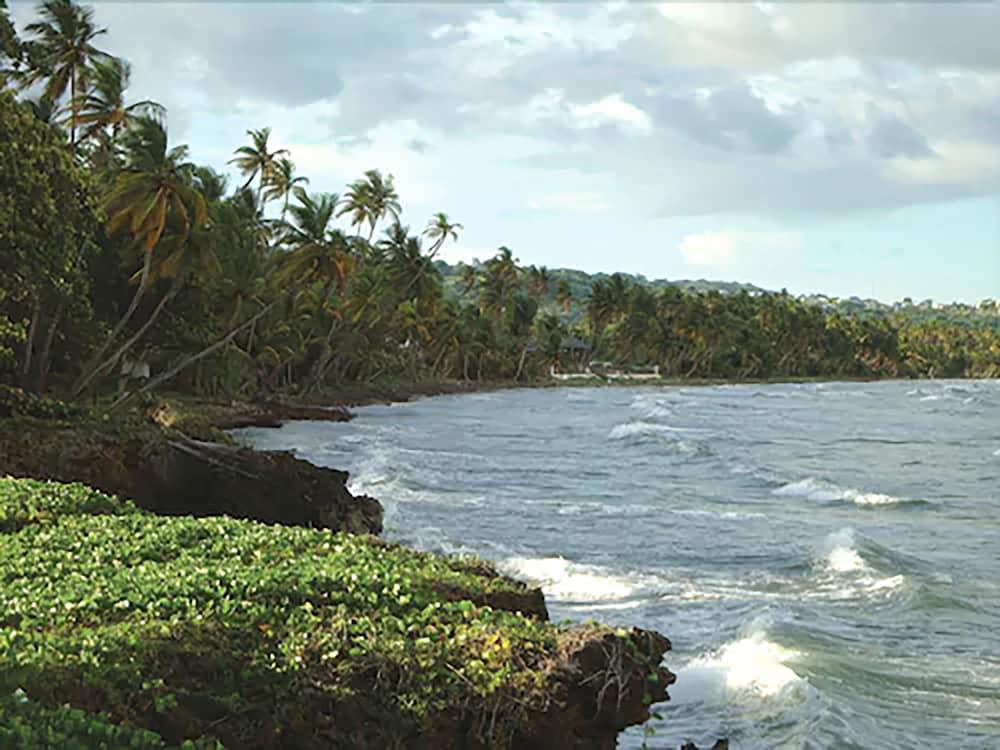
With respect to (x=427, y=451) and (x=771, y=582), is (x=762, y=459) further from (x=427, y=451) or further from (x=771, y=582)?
(x=771, y=582)

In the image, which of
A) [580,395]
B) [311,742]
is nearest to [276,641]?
[311,742]

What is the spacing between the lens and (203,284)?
29188 millimetres

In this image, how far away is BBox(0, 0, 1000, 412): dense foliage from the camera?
20266mm

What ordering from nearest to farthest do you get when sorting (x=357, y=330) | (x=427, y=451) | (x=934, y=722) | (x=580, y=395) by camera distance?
(x=934, y=722), (x=427, y=451), (x=357, y=330), (x=580, y=395)

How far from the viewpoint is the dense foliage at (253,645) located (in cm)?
550

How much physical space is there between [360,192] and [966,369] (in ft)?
483

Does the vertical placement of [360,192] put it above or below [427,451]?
above

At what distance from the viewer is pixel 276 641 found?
6.59m

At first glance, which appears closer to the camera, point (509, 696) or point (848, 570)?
point (509, 696)

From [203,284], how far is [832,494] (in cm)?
1792

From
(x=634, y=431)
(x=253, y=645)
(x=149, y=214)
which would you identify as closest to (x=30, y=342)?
(x=149, y=214)

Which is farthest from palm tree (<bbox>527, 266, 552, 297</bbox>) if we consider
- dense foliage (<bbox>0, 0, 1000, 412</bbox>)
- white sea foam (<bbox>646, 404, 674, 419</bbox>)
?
white sea foam (<bbox>646, 404, 674, 419</bbox>)

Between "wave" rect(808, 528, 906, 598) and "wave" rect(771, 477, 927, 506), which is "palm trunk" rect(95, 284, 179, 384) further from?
"wave" rect(808, 528, 906, 598)

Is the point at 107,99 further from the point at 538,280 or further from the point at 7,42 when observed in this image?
the point at 538,280
